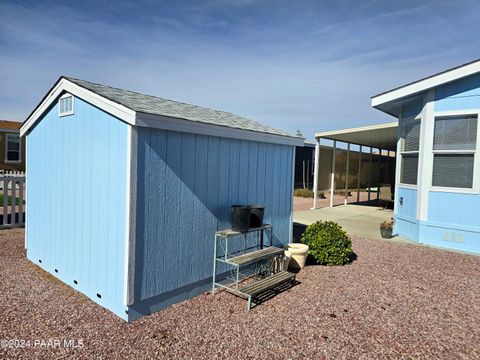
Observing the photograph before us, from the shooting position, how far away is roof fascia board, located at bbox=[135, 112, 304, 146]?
3.30m

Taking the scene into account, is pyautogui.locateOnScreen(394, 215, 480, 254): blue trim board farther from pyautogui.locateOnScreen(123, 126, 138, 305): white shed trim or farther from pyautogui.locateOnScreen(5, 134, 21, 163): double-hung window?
pyautogui.locateOnScreen(5, 134, 21, 163): double-hung window

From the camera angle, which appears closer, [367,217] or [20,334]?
[20,334]

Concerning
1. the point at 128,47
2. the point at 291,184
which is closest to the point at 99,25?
the point at 128,47

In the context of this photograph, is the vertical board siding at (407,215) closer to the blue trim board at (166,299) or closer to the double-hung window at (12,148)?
the blue trim board at (166,299)

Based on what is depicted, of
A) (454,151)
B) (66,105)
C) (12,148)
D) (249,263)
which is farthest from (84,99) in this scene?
(12,148)

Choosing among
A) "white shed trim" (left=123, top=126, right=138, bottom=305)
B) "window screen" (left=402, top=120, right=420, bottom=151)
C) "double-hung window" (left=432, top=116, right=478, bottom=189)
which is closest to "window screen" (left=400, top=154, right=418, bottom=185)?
"window screen" (left=402, top=120, right=420, bottom=151)

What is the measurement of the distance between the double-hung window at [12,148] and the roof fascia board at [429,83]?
66.3 feet

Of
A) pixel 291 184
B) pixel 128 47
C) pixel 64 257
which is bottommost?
pixel 64 257

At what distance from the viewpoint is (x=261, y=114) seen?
2784cm

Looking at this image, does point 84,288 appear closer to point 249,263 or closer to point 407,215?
point 249,263

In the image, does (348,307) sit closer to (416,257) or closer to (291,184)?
(291,184)

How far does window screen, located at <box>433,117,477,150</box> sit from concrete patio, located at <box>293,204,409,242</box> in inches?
94.0

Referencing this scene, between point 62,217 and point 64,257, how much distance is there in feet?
1.84

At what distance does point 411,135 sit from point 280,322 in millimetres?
6311
